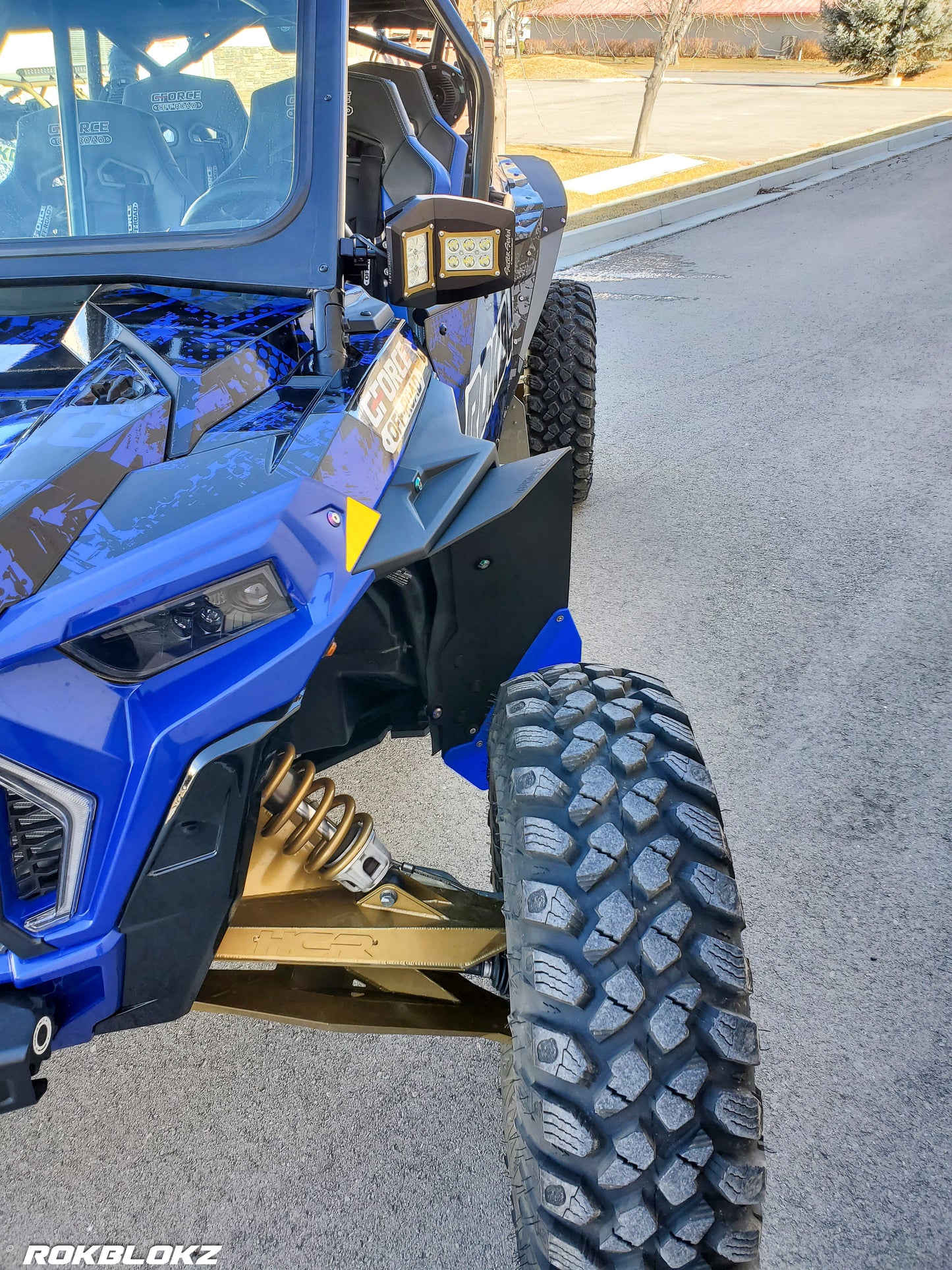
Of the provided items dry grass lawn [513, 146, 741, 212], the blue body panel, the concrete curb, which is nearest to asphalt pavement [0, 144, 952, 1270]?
the blue body panel

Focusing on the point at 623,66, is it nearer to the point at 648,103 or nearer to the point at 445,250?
the point at 648,103

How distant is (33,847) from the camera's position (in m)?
1.39

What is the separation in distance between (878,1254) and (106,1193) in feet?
4.46

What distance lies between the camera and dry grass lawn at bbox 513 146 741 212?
37.3 ft

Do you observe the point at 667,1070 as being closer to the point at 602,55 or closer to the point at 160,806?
Result: the point at 160,806

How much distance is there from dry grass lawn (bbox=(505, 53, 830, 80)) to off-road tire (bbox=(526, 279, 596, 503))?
86.5 feet

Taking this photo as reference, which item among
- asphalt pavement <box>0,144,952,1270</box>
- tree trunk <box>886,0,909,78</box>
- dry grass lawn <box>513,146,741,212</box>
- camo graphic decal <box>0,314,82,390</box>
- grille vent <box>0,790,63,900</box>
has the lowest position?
asphalt pavement <box>0,144,952,1270</box>

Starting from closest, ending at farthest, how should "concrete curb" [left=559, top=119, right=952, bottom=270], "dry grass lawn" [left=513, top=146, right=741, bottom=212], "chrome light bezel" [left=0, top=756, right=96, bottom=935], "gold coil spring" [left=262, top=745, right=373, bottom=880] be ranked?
"chrome light bezel" [left=0, top=756, right=96, bottom=935]
"gold coil spring" [left=262, top=745, right=373, bottom=880]
"concrete curb" [left=559, top=119, right=952, bottom=270]
"dry grass lawn" [left=513, top=146, right=741, bottom=212]

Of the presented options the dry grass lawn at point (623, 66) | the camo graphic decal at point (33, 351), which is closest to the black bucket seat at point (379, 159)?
the camo graphic decal at point (33, 351)

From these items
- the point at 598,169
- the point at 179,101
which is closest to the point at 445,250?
the point at 179,101

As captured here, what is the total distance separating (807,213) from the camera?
10898mm

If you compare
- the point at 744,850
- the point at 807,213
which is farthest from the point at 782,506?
the point at 807,213

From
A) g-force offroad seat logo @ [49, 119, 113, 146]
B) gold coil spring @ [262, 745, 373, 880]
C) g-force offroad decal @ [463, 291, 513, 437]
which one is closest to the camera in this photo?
gold coil spring @ [262, 745, 373, 880]

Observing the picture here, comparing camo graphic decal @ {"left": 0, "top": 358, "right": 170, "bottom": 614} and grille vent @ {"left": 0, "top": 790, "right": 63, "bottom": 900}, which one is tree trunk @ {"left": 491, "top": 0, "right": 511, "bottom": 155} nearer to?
camo graphic decal @ {"left": 0, "top": 358, "right": 170, "bottom": 614}
